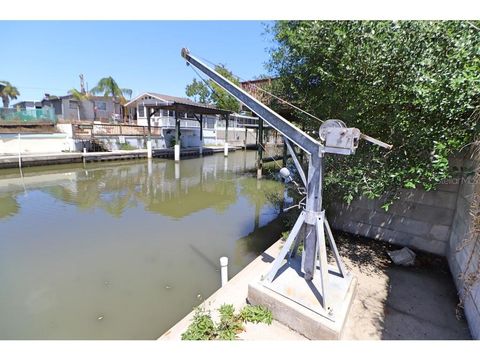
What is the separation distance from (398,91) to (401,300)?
2799 millimetres

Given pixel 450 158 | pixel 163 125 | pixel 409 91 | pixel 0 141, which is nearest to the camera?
pixel 409 91

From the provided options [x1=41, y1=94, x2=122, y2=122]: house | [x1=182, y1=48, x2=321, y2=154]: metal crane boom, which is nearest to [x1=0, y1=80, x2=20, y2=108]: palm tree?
[x1=41, y1=94, x2=122, y2=122]: house

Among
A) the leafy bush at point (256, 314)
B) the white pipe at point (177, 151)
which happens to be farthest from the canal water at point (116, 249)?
the white pipe at point (177, 151)

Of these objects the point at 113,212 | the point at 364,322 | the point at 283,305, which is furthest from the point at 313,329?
Result: the point at 113,212

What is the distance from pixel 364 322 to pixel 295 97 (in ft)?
16.7

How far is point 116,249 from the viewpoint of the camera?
5.25 metres

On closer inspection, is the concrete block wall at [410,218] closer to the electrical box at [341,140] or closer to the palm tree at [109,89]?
the electrical box at [341,140]

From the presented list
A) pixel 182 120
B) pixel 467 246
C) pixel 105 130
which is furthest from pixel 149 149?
pixel 467 246

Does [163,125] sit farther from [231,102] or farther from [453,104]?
[453,104]

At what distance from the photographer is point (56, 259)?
4.79m

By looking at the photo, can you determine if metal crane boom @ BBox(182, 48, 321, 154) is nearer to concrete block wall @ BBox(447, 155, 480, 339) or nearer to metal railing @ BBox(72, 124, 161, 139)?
concrete block wall @ BBox(447, 155, 480, 339)

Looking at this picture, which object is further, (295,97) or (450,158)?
(295,97)

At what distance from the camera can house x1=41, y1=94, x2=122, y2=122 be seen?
24.5m

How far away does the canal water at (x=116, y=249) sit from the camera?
3410 mm
